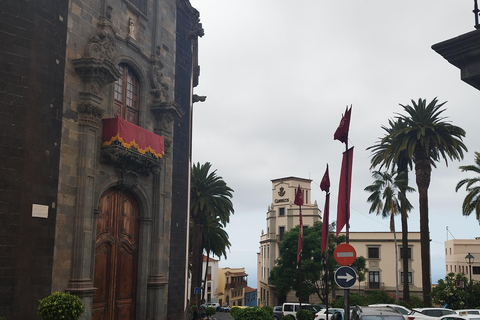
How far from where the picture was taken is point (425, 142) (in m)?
39.8

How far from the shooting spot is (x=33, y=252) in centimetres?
1535

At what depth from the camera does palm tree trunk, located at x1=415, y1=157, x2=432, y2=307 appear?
3744cm

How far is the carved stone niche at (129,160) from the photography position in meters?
18.7

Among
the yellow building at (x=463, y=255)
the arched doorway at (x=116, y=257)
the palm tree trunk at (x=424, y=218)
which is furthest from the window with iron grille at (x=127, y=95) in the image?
the yellow building at (x=463, y=255)

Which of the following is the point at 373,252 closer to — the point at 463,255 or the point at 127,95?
the point at 463,255

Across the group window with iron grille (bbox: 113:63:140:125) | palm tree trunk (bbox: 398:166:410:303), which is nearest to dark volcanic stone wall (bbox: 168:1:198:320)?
window with iron grille (bbox: 113:63:140:125)

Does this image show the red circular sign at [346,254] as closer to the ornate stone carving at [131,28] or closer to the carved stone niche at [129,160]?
the carved stone niche at [129,160]

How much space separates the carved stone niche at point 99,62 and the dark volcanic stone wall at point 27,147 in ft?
3.64

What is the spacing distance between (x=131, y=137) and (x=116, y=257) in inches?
187

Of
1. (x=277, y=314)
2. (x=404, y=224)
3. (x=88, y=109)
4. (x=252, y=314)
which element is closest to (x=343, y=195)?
(x=252, y=314)

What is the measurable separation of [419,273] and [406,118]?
4092cm

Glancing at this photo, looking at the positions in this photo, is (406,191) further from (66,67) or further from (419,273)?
(66,67)

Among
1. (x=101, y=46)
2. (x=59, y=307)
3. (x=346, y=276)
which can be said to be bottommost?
(x=59, y=307)

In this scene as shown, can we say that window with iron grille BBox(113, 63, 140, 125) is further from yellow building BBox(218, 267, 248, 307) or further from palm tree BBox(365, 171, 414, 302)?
yellow building BBox(218, 267, 248, 307)
